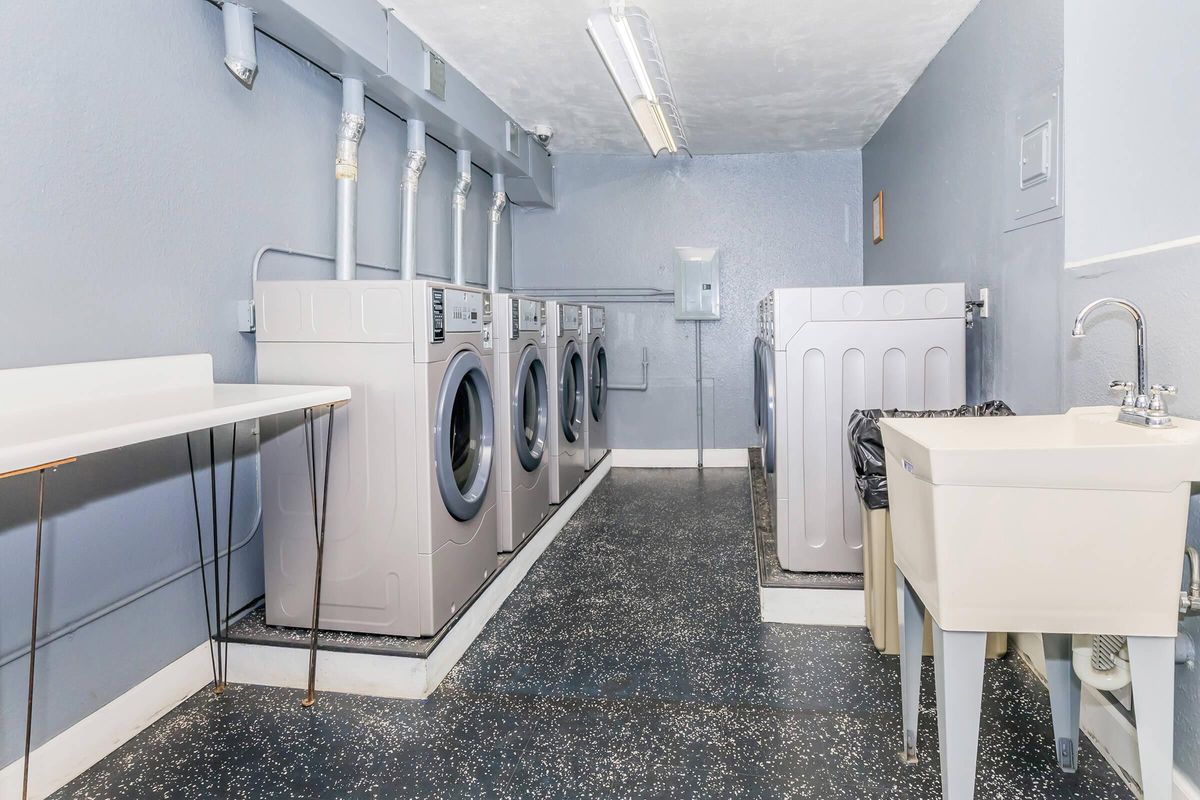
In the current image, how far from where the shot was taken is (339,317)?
2096mm

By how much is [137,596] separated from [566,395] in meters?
2.40

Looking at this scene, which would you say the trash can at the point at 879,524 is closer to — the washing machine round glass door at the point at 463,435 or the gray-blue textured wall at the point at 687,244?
the washing machine round glass door at the point at 463,435

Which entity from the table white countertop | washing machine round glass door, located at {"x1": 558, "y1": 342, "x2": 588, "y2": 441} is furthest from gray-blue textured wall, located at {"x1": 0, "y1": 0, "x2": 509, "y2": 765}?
washing machine round glass door, located at {"x1": 558, "y1": 342, "x2": 588, "y2": 441}

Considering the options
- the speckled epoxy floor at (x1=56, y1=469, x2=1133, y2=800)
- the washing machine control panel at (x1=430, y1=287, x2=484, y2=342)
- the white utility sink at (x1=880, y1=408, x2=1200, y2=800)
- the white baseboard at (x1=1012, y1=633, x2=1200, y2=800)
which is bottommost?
the speckled epoxy floor at (x1=56, y1=469, x2=1133, y2=800)

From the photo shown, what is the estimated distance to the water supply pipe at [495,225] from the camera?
4.70 m

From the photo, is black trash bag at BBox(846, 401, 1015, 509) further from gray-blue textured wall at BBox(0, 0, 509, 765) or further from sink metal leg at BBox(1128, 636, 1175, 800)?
gray-blue textured wall at BBox(0, 0, 509, 765)

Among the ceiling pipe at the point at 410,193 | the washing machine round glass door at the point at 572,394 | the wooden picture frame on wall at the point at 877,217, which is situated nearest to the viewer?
the ceiling pipe at the point at 410,193

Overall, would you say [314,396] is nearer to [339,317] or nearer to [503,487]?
[339,317]

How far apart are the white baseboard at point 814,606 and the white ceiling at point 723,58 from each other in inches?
94.4

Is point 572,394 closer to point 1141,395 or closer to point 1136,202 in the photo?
point 1136,202

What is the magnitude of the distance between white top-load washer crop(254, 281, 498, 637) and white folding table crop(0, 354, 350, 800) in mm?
99

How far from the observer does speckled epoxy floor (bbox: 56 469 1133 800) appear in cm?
161

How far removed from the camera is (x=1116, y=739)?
5.35 feet

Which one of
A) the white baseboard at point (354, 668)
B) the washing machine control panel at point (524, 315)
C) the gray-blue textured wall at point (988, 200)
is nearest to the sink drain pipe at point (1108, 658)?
the gray-blue textured wall at point (988, 200)
